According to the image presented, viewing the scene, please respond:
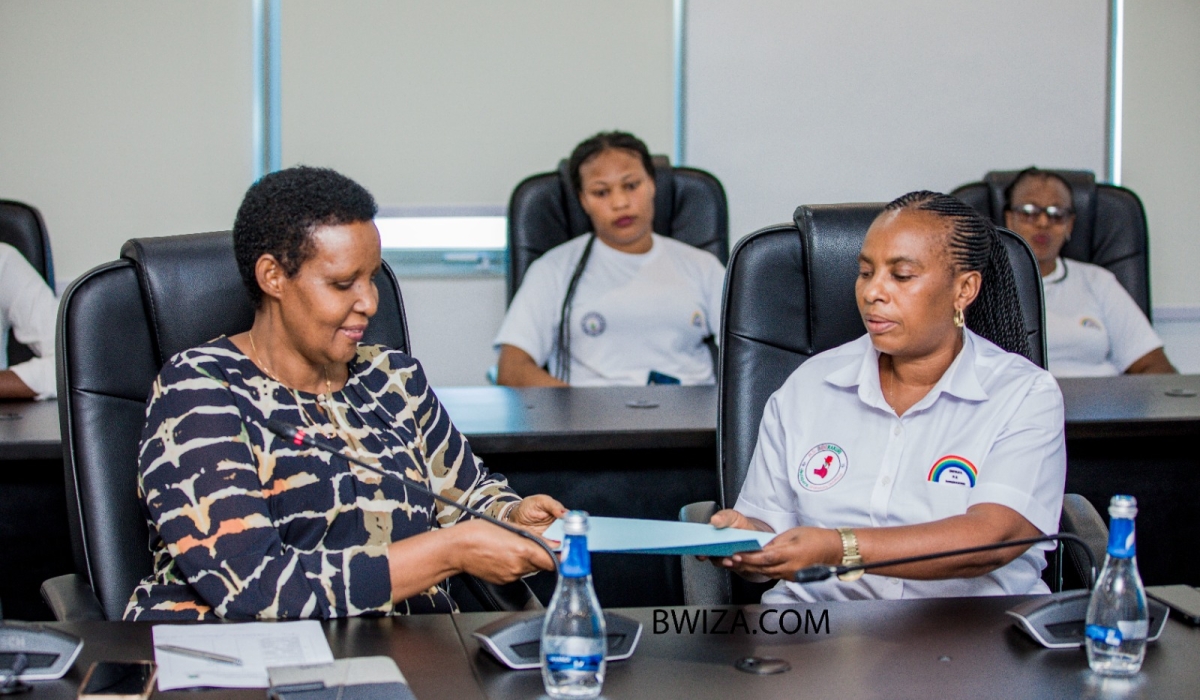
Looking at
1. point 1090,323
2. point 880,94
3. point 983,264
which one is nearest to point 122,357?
point 983,264

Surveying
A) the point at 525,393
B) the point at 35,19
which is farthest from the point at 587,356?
the point at 35,19

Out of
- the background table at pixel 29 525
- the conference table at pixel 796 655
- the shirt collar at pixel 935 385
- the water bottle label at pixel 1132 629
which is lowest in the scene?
the background table at pixel 29 525

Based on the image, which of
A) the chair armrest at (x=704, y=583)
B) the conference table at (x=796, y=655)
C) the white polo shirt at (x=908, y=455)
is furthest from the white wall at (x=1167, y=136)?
the conference table at (x=796, y=655)

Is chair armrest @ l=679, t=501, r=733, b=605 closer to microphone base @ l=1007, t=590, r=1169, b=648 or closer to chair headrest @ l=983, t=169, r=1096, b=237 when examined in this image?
microphone base @ l=1007, t=590, r=1169, b=648

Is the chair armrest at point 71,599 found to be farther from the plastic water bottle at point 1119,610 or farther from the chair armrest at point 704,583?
the plastic water bottle at point 1119,610

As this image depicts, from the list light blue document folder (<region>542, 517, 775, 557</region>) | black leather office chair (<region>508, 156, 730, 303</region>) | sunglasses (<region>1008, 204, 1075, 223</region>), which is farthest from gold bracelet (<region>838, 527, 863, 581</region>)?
sunglasses (<region>1008, 204, 1075, 223</region>)

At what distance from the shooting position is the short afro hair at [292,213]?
1555 millimetres

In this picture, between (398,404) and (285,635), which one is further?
(398,404)

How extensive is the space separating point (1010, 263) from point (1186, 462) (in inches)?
30.9

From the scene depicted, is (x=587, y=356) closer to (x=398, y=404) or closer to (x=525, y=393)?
(x=525, y=393)

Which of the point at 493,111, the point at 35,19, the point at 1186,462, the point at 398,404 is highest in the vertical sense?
the point at 35,19

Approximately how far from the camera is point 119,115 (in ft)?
13.7

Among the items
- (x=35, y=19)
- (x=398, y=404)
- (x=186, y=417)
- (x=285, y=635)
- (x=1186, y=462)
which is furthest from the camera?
(x=35, y=19)

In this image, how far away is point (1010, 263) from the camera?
75.0 inches
